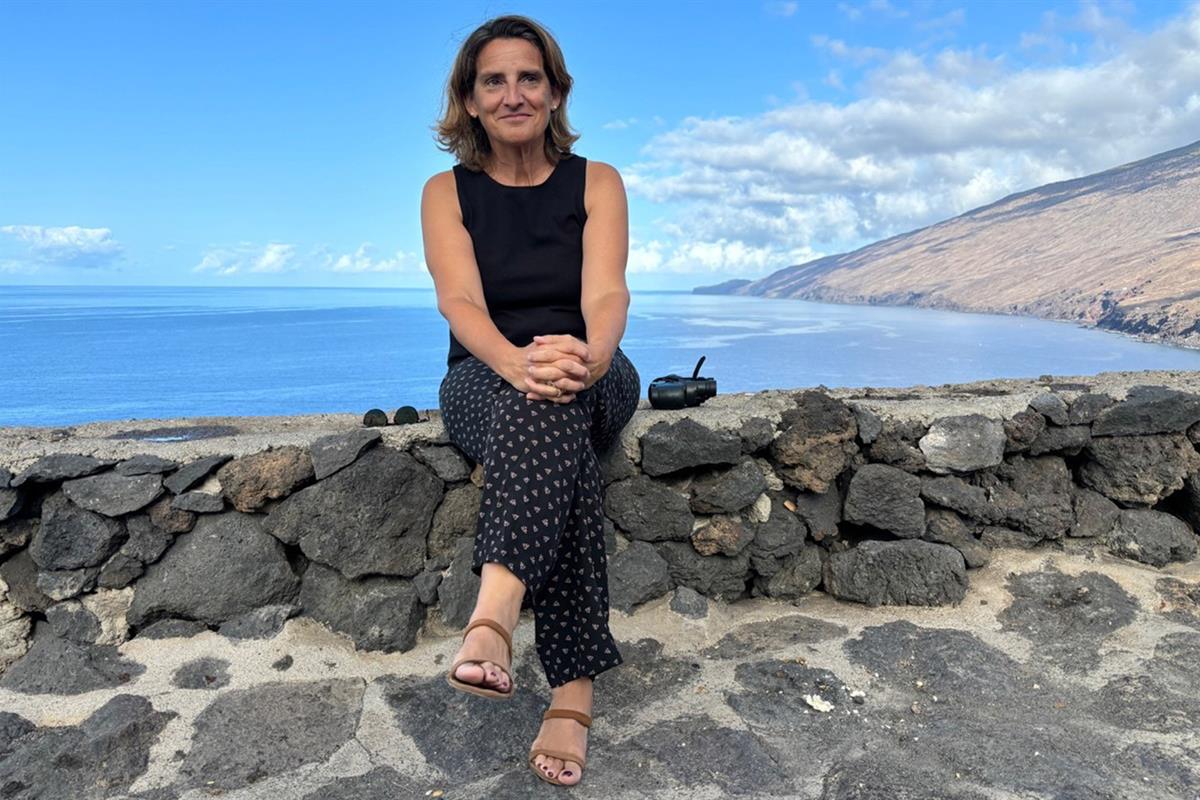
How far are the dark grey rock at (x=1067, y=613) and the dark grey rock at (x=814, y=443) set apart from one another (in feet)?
2.83

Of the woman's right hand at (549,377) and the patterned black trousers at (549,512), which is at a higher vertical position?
the woman's right hand at (549,377)

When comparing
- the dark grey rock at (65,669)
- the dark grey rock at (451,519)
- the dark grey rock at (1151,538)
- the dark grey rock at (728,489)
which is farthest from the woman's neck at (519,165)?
the dark grey rock at (1151,538)

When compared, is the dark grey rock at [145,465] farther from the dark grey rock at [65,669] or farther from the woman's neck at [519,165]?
the woman's neck at [519,165]

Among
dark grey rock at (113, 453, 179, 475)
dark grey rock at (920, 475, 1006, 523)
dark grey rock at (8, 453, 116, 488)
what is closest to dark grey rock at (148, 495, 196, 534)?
dark grey rock at (113, 453, 179, 475)

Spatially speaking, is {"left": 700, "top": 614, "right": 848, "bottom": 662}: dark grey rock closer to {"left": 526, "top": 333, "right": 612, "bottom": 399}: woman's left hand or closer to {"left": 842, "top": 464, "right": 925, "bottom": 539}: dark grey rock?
{"left": 842, "top": 464, "right": 925, "bottom": 539}: dark grey rock

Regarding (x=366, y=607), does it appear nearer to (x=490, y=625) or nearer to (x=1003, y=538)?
(x=490, y=625)

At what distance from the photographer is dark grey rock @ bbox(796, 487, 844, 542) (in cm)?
328

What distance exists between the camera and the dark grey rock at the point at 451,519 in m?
2.93

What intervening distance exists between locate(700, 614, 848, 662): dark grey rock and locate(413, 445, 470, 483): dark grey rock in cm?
111

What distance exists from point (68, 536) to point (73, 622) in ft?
1.03

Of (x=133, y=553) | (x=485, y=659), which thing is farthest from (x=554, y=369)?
(x=133, y=553)

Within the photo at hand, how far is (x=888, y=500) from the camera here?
3.26 meters

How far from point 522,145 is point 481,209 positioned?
275mm

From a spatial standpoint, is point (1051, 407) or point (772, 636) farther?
point (1051, 407)
